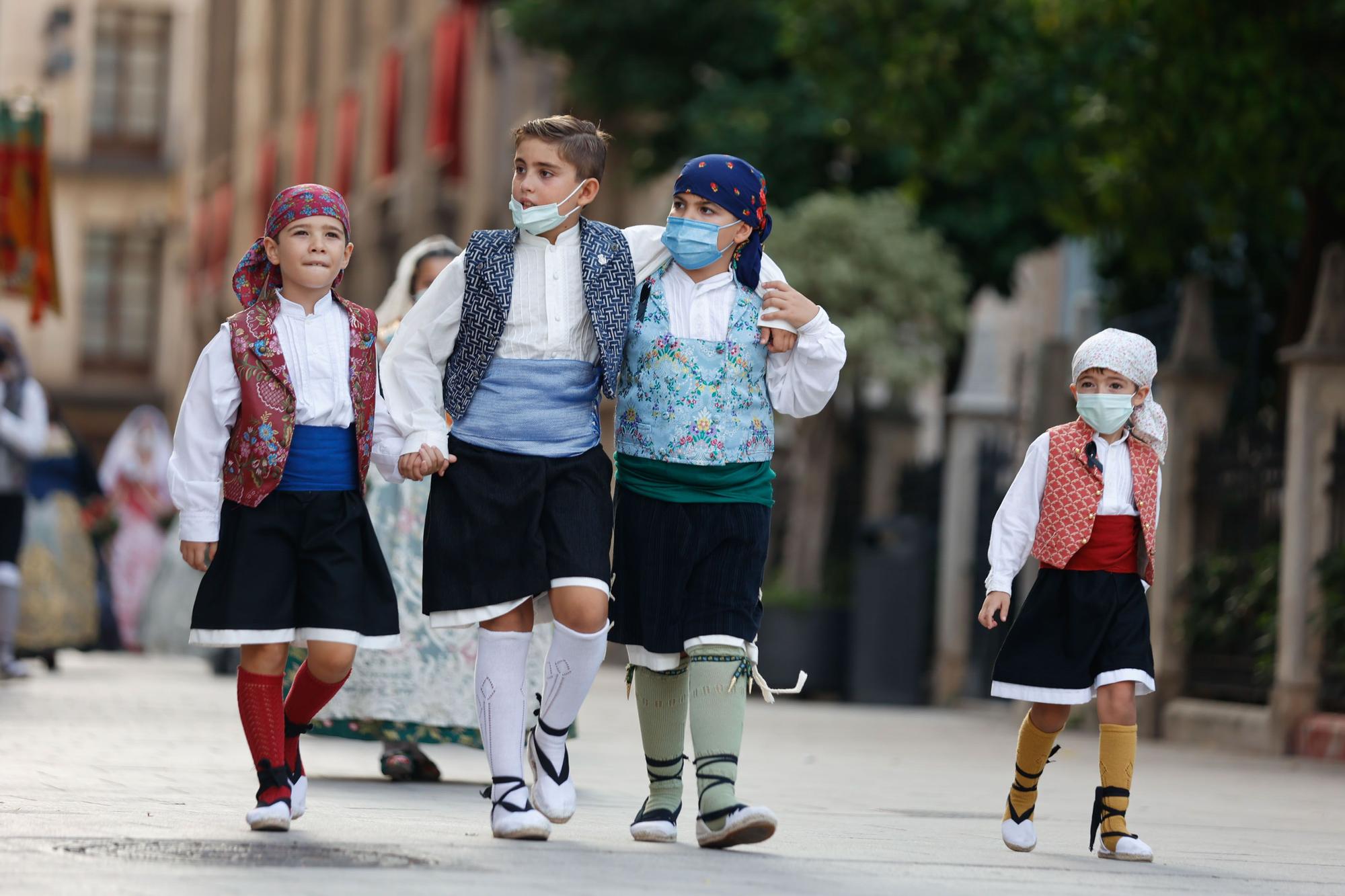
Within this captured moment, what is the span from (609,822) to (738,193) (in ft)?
6.07

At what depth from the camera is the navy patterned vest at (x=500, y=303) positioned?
6445 mm

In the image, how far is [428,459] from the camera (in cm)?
638

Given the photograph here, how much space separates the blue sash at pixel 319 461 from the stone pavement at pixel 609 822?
87 centimetres

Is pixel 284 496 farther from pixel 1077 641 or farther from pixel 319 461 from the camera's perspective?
pixel 1077 641

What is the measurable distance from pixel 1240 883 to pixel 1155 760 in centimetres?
628

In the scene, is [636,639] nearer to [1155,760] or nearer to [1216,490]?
[1155,760]

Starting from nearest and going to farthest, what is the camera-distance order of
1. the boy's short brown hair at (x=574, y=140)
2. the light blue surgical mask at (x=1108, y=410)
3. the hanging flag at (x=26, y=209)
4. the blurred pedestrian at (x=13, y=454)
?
the boy's short brown hair at (x=574, y=140)
the light blue surgical mask at (x=1108, y=410)
the blurred pedestrian at (x=13, y=454)
the hanging flag at (x=26, y=209)

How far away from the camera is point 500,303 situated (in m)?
6.44

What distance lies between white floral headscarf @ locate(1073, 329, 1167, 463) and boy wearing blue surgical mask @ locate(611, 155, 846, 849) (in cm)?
97

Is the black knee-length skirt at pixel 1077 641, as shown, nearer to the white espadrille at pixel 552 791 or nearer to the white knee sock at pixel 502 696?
the white espadrille at pixel 552 791

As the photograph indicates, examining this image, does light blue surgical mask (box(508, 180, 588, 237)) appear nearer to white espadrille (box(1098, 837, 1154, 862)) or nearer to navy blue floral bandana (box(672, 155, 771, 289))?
navy blue floral bandana (box(672, 155, 771, 289))

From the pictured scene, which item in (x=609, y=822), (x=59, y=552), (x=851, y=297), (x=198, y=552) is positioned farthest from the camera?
(x=851, y=297)

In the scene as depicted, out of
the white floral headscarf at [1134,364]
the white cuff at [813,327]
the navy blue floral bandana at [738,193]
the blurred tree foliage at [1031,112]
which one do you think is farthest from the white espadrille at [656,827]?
the blurred tree foliage at [1031,112]

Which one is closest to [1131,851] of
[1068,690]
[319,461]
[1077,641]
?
[1068,690]
